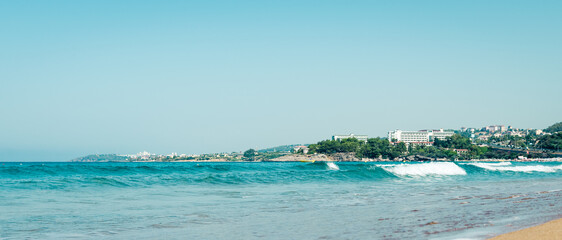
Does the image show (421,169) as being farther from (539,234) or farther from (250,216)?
(539,234)

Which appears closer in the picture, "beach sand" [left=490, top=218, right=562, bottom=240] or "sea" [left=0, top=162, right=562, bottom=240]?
"beach sand" [left=490, top=218, right=562, bottom=240]

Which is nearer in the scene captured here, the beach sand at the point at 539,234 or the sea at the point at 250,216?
the beach sand at the point at 539,234

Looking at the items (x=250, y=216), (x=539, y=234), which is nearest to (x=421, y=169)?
(x=250, y=216)

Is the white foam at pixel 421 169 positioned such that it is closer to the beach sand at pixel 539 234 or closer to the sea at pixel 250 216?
the sea at pixel 250 216

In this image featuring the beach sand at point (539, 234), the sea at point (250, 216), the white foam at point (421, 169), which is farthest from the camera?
the white foam at point (421, 169)

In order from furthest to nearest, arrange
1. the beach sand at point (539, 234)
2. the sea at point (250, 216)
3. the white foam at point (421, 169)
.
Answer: the white foam at point (421, 169) < the sea at point (250, 216) < the beach sand at point (539, 234)

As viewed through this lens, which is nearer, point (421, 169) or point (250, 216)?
point (250, 216)

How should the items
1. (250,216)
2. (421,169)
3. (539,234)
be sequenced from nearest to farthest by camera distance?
(539,234) < (250,216) < (421,169)

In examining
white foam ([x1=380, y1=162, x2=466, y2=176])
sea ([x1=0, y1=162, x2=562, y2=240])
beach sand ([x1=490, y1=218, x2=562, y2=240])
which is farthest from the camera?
white foam ([x1=380, y1=162, x2=466, y2=176])

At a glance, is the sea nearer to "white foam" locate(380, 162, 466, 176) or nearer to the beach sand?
the beach sand

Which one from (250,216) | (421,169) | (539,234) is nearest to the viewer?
(539,234)

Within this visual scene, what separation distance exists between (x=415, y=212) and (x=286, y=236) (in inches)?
181

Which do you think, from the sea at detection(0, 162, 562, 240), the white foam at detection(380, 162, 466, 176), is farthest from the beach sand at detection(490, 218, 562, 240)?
the white foam at detection(380, 162, 466, 176)

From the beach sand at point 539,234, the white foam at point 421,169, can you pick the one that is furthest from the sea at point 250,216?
the white foam at point 421,169
